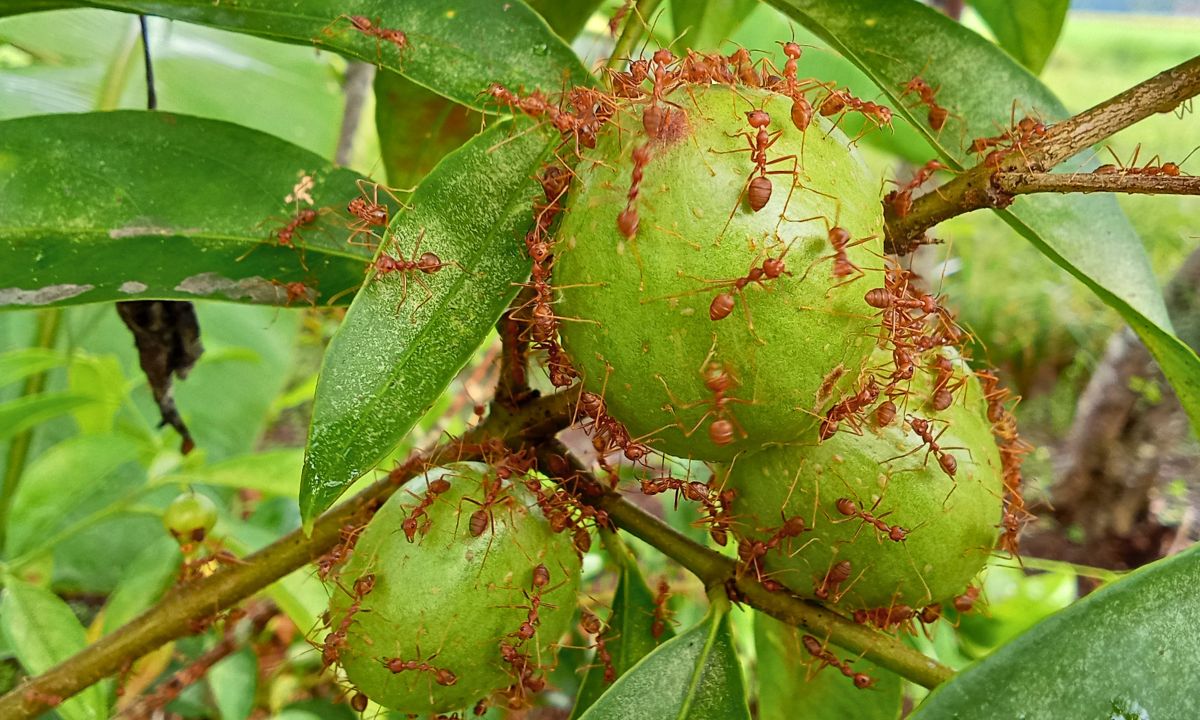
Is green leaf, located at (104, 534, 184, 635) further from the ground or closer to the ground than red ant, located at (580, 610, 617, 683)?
closer to the ground

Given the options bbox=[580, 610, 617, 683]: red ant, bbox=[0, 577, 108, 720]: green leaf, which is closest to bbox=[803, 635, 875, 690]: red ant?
bbox=[580, 610, 617, 683]: red ant

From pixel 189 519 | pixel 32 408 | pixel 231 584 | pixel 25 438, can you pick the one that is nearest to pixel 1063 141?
pixel 231 584

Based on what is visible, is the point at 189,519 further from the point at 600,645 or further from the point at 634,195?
the point at 634,195

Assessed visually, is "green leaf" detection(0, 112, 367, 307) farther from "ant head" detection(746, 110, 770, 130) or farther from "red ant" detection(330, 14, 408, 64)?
"ant head" detection(746, 110, 770, 130)

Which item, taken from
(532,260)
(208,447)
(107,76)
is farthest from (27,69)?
(532,260)

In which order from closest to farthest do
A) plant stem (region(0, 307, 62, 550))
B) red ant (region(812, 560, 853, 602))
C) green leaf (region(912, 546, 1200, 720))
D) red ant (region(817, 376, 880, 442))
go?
green leaf (region(912, 546, 1200, 720)) < red ant (region(817, 376, 880, 442)) < red ant (region(812, 560, 853, 602)) < plant stem (region(0, 307, 62, 550))

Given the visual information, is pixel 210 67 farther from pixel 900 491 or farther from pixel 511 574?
pixel 900 491
